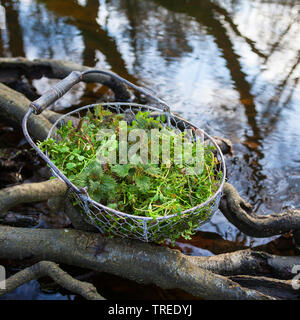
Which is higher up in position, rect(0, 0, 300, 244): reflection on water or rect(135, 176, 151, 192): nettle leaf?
rect(135, 176, 151, 192): nettle leaf

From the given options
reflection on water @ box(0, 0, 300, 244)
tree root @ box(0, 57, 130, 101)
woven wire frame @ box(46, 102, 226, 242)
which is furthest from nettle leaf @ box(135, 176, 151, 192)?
tree root @ box(0, 57, 130, 101)

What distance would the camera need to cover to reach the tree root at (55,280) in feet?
6.47

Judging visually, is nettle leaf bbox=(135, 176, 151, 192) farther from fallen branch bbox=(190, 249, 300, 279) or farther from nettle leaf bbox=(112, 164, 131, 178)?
fallen branch bbox=(190, 249, 300, 279)

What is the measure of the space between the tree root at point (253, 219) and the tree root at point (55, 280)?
3.97 feet

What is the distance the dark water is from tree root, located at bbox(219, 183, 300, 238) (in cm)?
28

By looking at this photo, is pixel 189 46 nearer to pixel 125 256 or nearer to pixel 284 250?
pixel 284 250

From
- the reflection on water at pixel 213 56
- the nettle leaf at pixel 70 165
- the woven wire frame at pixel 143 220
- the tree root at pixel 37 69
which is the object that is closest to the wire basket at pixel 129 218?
the woven wire frame at pixel 143 220

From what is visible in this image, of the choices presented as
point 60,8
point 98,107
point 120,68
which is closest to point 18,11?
point 60,8

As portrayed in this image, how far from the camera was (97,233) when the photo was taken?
2254mm

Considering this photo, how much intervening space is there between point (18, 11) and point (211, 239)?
5687 mm

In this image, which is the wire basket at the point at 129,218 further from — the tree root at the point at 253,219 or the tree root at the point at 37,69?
the tree root at the point at 37,69

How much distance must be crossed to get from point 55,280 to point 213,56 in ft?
14.4

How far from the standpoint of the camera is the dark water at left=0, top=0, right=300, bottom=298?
3.59 metres
